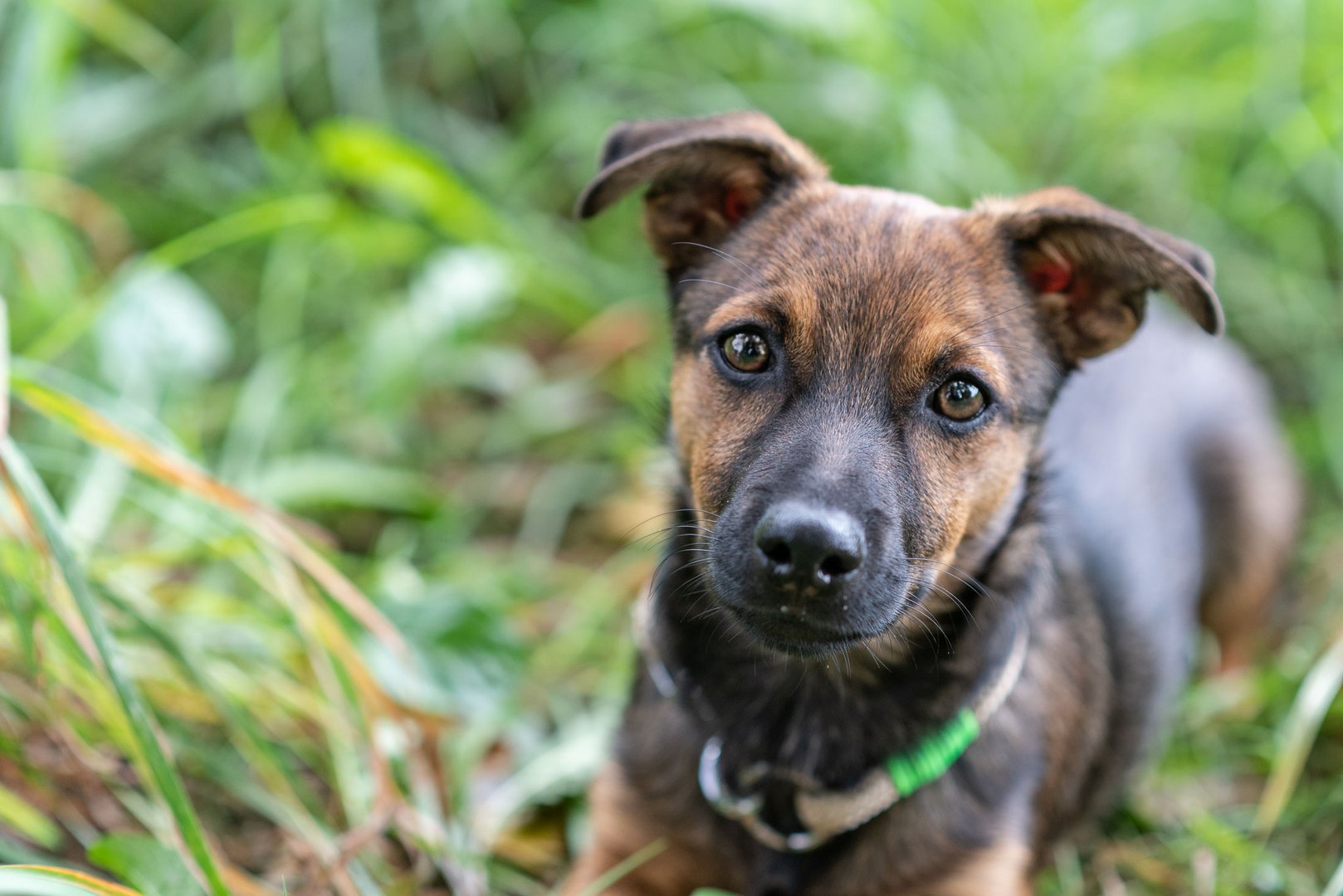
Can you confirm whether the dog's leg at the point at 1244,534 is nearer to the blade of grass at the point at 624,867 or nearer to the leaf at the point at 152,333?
the blade of grass at the point at 624,867

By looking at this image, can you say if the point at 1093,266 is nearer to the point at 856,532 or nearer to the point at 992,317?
the point at 992,317

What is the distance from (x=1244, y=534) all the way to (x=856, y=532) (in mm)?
2733

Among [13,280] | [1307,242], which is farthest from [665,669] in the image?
[1307,242]

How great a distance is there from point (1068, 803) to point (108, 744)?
256 centimetres

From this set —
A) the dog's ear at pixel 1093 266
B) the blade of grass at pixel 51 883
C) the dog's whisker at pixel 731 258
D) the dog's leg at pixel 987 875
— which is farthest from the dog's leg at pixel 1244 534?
Result: the blade of grass at pixel 51 883

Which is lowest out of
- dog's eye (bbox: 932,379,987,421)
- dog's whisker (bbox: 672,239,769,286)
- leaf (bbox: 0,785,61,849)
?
leaf (bbox: 0,785,61,849)

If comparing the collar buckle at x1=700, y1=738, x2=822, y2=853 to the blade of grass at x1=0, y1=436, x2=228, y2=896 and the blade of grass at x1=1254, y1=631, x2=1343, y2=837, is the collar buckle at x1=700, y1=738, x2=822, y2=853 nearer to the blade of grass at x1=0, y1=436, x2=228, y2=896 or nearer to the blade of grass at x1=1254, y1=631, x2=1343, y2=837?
the blade of grass at x1=0, y1=436, x2=228, y2=896

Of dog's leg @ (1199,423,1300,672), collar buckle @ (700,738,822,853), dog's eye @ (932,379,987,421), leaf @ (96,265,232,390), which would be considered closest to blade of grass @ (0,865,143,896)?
collar buckle @ (700,738,822,853)

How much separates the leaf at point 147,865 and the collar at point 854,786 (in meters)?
1.14

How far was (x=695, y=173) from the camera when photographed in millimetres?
3043

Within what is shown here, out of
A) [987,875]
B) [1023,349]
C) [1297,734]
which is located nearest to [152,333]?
[1023,349]

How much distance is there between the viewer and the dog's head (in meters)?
2.49

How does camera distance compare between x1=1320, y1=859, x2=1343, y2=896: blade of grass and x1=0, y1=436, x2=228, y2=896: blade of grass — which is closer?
x1=0, y1=436, x2=228, y2=896: blade of grass

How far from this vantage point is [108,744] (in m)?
3.29
